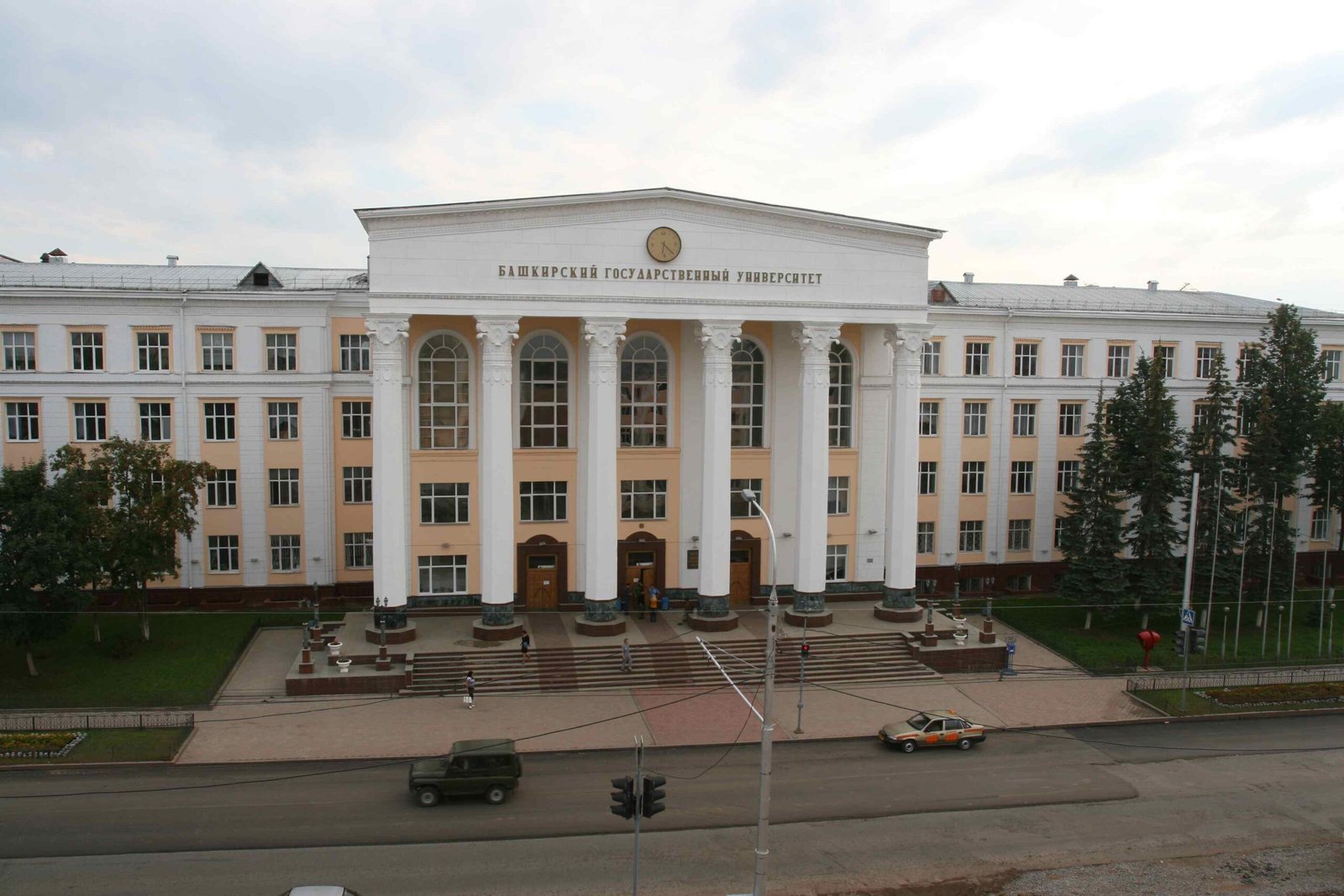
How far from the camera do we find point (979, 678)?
34438 mm

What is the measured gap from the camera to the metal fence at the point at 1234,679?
33438 millimetres

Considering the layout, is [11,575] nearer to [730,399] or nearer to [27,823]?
[27,823]

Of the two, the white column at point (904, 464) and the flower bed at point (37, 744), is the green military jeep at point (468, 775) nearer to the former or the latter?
the flower bed at point (37, 744)

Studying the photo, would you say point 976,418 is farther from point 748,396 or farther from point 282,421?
point 282,421

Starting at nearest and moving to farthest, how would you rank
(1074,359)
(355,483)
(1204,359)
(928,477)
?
(355,483)
(928,477)
(1074,359)
(1204,359)

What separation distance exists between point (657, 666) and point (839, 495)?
1251 cm

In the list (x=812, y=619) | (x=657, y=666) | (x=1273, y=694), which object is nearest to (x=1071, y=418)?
(x=1273, y=694)

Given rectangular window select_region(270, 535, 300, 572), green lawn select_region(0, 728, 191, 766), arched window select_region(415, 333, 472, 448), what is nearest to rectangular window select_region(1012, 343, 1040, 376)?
arched window select_region(415, 333, 472, 448)

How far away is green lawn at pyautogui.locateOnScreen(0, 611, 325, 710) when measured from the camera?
29.7m

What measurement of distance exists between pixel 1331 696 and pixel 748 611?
20770 millimetres

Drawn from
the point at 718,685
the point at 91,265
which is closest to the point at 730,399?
the point at 718,685

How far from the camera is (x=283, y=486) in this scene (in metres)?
41.6

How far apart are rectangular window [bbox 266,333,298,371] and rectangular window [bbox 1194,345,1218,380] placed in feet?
142

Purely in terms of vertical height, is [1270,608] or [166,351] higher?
[166,351]
